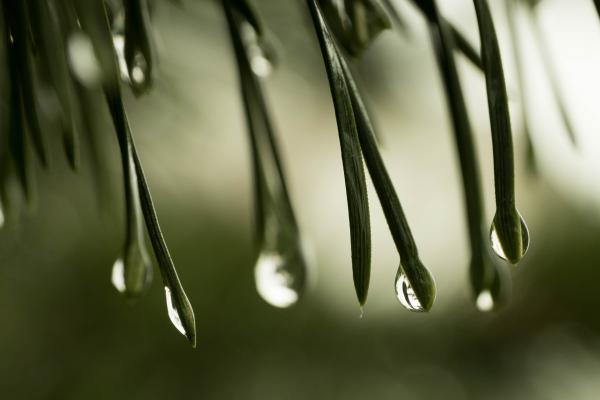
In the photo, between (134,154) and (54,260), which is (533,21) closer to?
(134,154)

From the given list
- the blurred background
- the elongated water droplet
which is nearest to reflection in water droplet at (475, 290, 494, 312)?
the elongated water droplet

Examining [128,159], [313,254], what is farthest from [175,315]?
[313,254]

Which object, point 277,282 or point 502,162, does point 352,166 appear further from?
point 277,282

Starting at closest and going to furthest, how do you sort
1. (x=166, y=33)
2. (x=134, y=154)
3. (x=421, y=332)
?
(x=134, y=154) < (x=166, y=33) < (x=421, y=332)

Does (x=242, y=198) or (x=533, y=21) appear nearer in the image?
(x=533, y=21)

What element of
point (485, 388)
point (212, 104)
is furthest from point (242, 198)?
point (485, 388)

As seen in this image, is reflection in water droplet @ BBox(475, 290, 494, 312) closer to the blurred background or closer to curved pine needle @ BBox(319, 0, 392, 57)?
curved pine needle @ BBox(319, 0, 392, 57)
